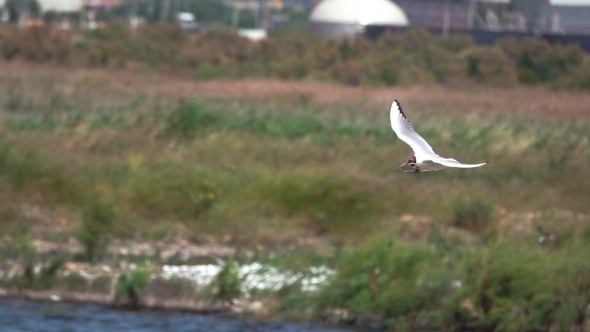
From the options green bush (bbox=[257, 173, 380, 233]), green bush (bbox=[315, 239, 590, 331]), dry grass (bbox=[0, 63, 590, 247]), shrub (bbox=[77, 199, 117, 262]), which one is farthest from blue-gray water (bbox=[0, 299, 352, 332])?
green bush (bbox=[257, 173, 380, 233])

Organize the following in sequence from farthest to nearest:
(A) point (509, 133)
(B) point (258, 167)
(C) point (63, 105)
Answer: (C) point (63, 105)
(A) point (509, 133)
(B) point (258, 167)

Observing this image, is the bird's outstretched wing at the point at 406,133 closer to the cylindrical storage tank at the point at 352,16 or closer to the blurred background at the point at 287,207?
the blurred background at the point at 287,207

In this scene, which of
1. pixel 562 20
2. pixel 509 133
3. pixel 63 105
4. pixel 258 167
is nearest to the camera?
pixel 258 167

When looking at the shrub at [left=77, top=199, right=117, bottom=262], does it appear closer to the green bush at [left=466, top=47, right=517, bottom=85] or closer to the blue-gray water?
the blue-gray water

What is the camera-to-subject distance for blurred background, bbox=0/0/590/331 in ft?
31.6

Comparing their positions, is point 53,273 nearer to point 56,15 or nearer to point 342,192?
point 342,192

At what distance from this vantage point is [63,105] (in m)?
21.2

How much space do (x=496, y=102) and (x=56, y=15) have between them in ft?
174

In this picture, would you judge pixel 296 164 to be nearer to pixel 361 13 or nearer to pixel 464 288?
pixel 464 288

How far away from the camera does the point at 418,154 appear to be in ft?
16.1

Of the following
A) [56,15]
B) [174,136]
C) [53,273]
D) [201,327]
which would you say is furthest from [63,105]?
[56,15]

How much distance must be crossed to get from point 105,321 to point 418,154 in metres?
6.02

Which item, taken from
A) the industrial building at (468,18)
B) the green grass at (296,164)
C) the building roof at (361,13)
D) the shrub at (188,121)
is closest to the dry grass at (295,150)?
the green grass at (296,164)

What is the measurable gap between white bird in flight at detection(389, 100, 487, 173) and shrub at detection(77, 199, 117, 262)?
6.97 metres
